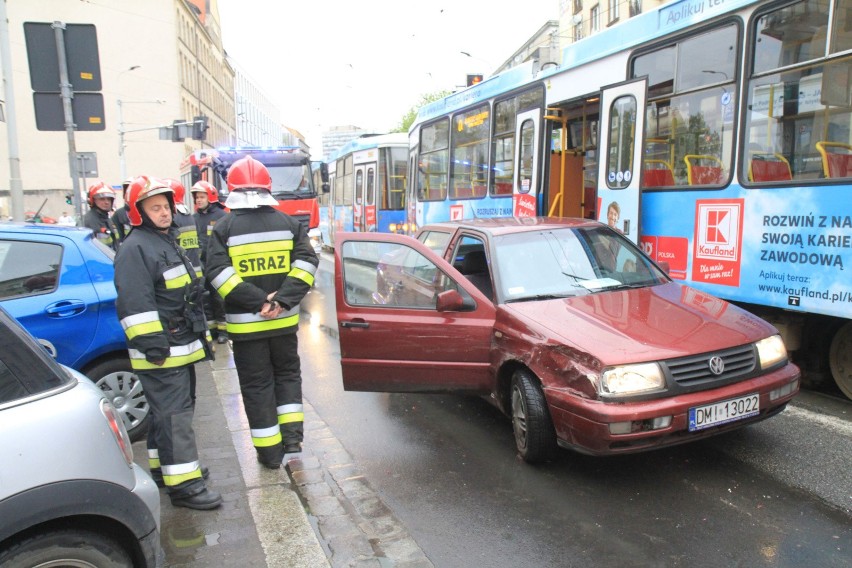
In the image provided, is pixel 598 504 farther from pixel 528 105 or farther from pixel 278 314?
pixel 528 105

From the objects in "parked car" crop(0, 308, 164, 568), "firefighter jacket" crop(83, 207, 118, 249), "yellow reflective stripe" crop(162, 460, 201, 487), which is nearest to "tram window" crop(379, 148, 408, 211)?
"firefighter jacket" crop(83, 207, 118, 249)

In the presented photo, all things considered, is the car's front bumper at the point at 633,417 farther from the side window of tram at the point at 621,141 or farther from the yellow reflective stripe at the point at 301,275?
the side window of tram at the point at 621,141

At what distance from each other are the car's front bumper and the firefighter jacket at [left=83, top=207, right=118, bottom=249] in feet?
19.3

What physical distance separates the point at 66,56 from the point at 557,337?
6.20 meters

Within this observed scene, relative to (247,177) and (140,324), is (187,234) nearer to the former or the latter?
(247,177)

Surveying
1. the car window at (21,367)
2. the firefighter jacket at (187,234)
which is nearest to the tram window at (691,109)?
the firefighter jacket at (187,234)

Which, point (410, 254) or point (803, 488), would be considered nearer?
point (803, 488)

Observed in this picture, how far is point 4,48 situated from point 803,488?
34.8ft

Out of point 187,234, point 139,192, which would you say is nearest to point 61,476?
point 139,192

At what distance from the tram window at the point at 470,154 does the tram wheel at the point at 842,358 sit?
6.24 metres

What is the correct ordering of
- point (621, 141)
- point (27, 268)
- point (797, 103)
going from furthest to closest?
1. point (621, 141)
2. point (797, 103)
3. point (27, 268)

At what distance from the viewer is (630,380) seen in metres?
3.75

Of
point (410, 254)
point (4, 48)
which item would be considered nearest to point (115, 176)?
point (4, 48)

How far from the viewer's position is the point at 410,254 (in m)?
5.28
